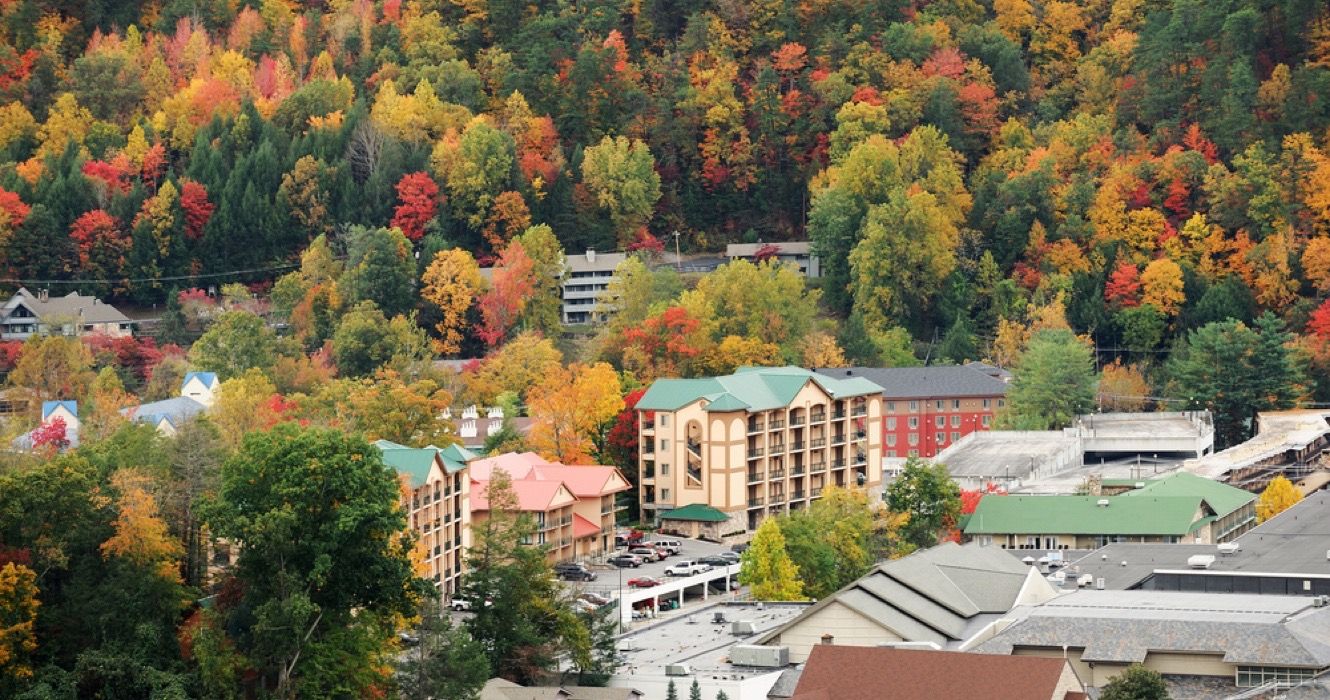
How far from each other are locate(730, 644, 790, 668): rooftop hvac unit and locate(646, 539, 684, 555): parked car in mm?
→ 20962

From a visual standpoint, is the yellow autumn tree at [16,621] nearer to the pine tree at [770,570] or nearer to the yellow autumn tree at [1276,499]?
the pine tree at [770,570]

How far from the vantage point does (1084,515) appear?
90.4m

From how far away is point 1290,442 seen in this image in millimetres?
103250

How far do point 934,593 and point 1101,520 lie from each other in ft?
65.9

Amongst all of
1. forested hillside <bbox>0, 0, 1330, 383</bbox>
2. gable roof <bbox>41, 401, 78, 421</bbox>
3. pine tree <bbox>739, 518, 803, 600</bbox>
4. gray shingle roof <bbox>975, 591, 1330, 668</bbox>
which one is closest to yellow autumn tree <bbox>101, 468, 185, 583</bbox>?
pine tree <bbox>739, 518, 803, 600</bbox>

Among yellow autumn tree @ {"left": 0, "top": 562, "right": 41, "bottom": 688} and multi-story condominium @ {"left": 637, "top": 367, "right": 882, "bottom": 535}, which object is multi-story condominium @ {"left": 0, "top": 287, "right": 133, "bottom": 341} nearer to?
multi-story condominium @ {"left": 637, "top": 367, "right": 882, "bottom": 535}

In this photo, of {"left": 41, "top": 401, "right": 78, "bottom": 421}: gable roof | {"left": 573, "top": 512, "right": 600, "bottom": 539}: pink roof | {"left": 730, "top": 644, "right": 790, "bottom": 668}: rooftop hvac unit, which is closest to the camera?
{"left": 730, "top": 644, "right": 790, "bottom": 668}: rooftop hvac unit

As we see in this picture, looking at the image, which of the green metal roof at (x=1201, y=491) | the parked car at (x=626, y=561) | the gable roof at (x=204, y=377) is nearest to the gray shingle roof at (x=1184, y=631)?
the parked car at (x=626, y=561)

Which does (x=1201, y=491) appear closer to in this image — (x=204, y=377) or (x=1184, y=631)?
(x=1184, y=631)

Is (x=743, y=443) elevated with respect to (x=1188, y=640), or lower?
elevated

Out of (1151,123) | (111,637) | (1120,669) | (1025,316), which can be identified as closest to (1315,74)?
(1151,123)

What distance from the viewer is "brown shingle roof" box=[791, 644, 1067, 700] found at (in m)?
58.5

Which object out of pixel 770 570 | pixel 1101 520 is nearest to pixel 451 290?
pixel 1101 520

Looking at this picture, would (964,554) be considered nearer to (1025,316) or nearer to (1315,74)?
(1025,316)
